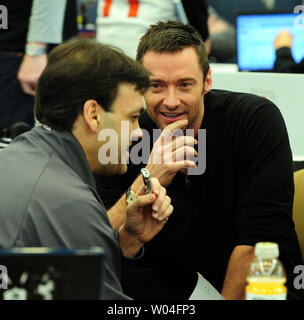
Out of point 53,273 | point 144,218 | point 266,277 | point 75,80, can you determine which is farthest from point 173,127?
point 53,273

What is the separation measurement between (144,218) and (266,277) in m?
0.64

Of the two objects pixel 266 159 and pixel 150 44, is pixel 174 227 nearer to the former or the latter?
pixel 266 159

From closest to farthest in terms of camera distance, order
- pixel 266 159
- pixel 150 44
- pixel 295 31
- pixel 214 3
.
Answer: pixel 266 159, pixel 150 44, pixel 295 31, pixel 214 3

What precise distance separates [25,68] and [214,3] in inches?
110

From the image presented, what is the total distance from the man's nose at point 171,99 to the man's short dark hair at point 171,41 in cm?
13

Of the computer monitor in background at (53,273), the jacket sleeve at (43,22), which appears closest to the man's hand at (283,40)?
the jacket sleeve at (43,22)

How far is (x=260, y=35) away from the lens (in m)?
4.26

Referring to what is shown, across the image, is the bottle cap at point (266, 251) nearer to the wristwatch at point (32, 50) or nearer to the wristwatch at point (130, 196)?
the wristwatch at point (130, 196)

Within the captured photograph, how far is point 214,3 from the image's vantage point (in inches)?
226

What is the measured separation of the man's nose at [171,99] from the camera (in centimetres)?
208

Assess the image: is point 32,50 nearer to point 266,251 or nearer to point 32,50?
point 32,50
